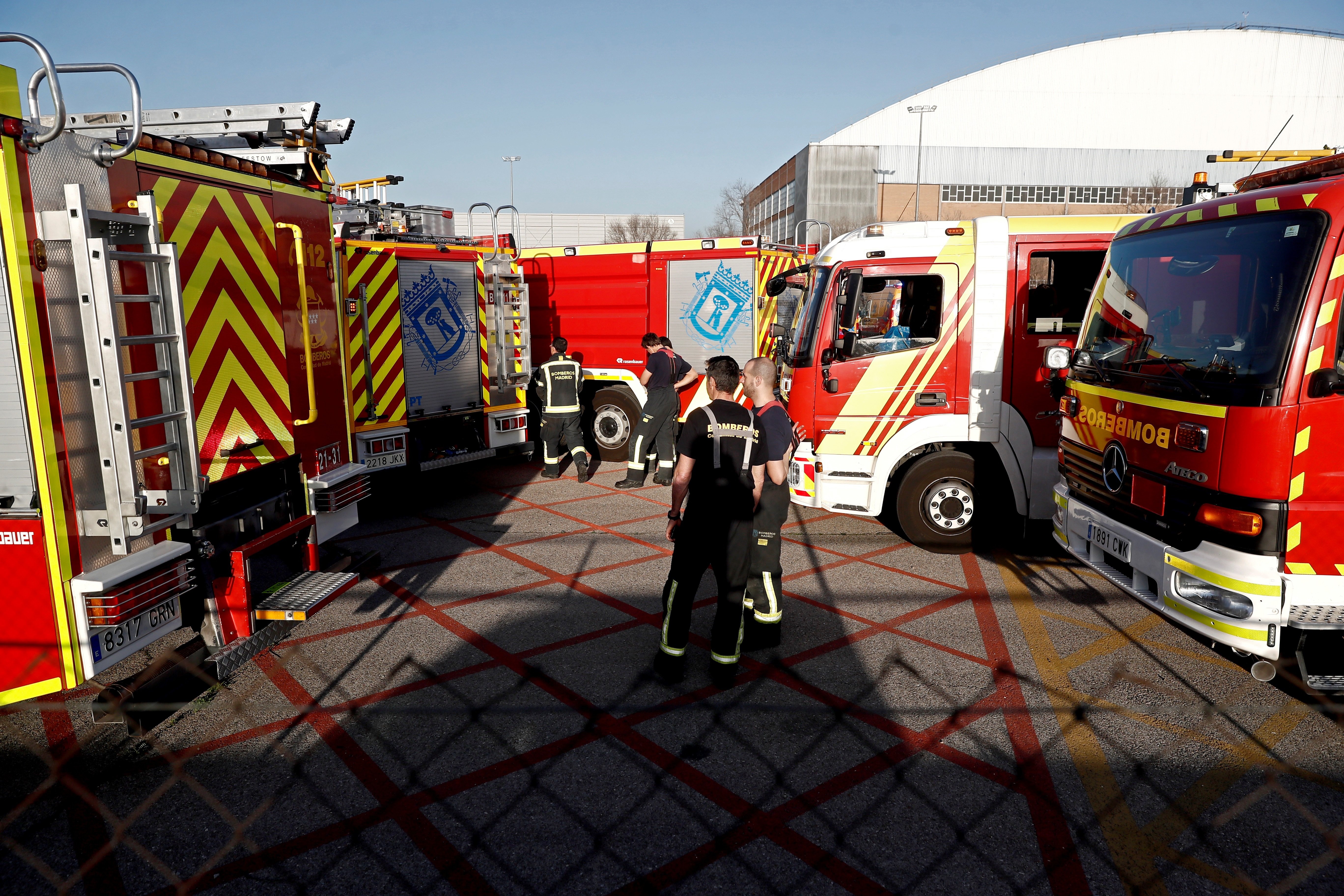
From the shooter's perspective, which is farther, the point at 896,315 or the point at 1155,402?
the point at 896,315

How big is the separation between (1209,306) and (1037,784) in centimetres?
A: 249

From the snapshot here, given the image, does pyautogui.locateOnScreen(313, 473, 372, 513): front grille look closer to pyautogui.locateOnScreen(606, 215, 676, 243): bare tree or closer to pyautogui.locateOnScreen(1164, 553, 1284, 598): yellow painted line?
pyautogui.locateOnScreen(1164, 553, 1284, 598): yellow painted line

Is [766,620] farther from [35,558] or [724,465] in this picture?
[35,558]

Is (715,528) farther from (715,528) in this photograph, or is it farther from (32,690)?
(32,690)

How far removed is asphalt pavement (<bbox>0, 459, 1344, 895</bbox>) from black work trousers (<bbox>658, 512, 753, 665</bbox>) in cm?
28

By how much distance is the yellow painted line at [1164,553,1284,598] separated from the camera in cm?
355

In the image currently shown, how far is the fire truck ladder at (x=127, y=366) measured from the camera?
10.3 feet

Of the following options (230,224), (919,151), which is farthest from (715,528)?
(919,151)

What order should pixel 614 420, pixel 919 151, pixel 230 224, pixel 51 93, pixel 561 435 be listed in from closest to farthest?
pixel 51 93 < pixel 230 224 < pixel 561 435 < pixel 614 420 < pixel 919 151

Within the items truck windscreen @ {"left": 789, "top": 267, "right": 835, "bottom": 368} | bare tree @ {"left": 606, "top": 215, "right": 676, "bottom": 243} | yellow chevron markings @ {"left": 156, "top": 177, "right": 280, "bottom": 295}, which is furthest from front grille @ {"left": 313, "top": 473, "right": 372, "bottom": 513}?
bare tree @ {"left": 606, "top": 215, "right": 676, "bottom": 243}

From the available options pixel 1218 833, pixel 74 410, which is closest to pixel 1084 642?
pixel 1218 833

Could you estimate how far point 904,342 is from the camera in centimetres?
668

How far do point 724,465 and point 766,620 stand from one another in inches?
44.1

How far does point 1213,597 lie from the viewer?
3.77 m
